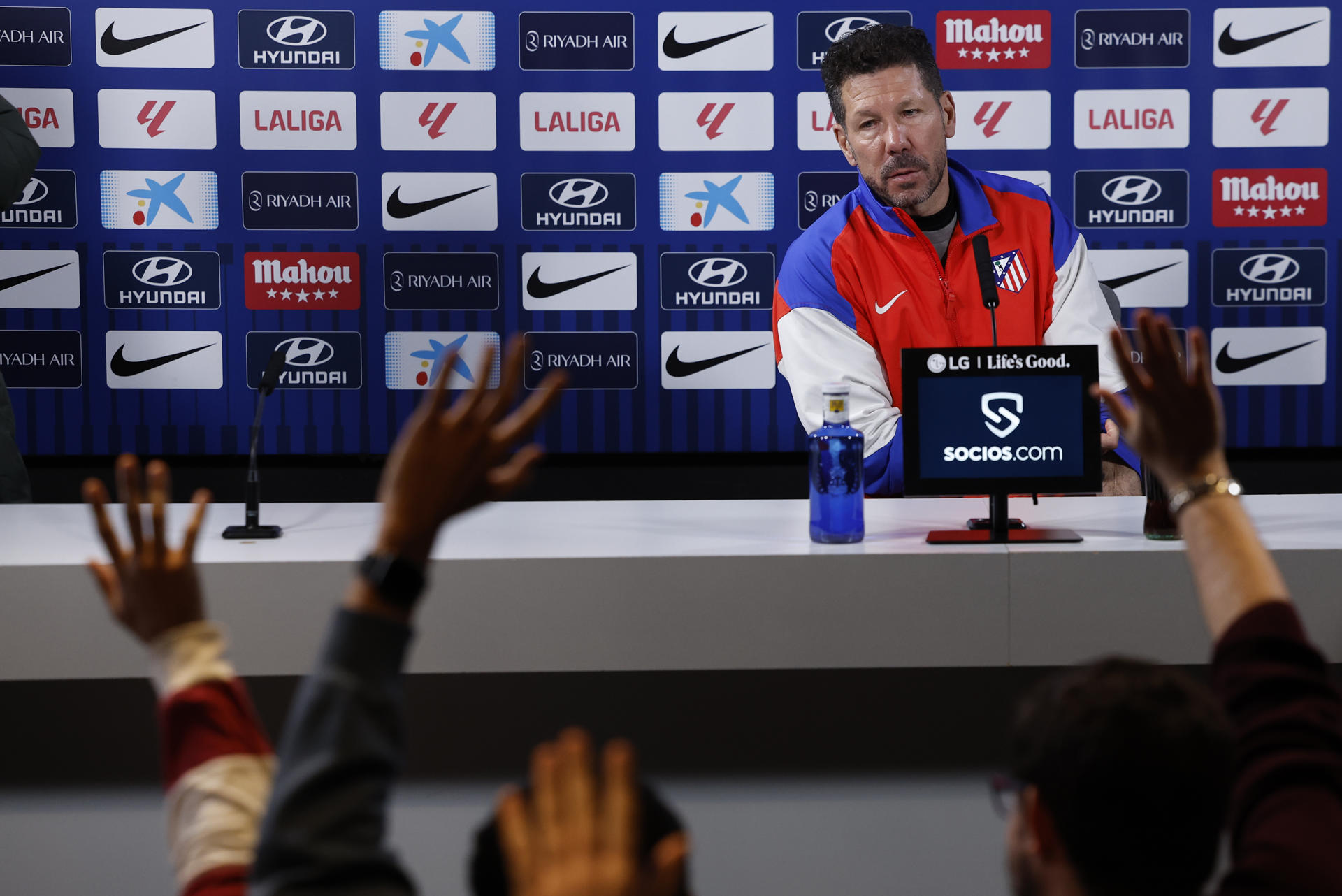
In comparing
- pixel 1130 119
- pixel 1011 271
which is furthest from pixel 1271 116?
pixel 1011 271

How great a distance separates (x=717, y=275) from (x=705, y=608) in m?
1.84

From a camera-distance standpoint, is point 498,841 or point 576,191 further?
point 576,191

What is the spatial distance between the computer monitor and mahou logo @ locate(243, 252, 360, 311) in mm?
1961

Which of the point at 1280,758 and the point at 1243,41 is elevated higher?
the point at 1243,41

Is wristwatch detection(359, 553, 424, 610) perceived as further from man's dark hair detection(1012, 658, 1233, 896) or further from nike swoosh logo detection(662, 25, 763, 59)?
nike swoosh logo detection(662, 25, 763, 59)

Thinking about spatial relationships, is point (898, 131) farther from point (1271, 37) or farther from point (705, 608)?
point (1271, 37)

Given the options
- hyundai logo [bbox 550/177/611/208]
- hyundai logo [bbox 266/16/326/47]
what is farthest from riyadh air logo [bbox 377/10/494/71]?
hyundai logo [bbox 550/177/611/208]

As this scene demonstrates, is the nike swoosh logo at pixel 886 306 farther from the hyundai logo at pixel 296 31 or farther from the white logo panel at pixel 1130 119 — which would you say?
the hyundai logo at pixel 296 31

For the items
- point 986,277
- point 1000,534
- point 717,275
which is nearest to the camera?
point 1000,534

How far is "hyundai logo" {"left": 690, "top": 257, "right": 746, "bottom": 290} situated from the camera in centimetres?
320

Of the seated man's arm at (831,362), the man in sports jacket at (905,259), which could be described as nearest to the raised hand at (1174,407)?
the seated man's arm at (831,362)

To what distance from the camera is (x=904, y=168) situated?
2348 millimetres

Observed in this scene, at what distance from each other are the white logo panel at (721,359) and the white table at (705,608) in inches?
68.0

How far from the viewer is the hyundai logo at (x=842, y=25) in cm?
311
